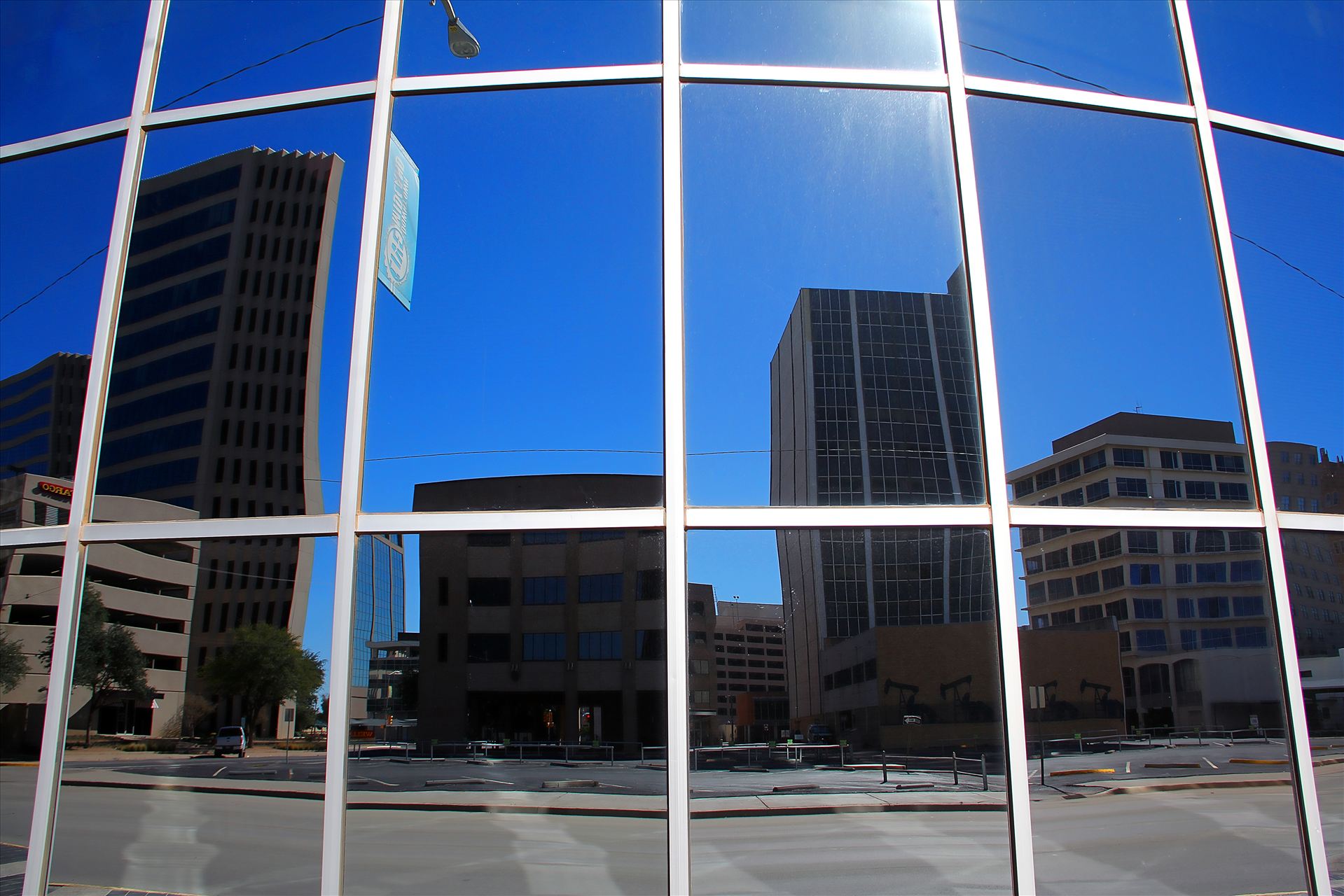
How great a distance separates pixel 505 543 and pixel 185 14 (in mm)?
4509

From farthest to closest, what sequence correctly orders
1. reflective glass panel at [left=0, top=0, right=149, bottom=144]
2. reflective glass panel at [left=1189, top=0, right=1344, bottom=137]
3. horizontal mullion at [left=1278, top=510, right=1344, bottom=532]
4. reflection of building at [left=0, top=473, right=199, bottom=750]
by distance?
reflective glass panel at [left=0, top=0, right=149, bottom=144] < reflective glass panel at [left=1189, top=0, right=1344, bottom=137] < horizontal mullion at [left=1278, top=510, right=1344, bottom=532] < reflection of building at [left=0, top=473, right=199, bottom=750]

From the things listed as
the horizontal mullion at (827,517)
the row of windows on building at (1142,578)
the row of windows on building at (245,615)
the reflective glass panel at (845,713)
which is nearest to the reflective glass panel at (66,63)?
the row of windows on building at (245,615)

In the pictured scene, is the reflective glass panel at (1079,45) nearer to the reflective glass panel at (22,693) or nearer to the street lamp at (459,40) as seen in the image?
the street lamp at (459,40)

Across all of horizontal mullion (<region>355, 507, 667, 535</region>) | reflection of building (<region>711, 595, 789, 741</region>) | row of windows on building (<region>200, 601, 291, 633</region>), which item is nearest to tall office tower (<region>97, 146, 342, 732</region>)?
row of windows on building (<region>200, 601, 291, 633</region>)

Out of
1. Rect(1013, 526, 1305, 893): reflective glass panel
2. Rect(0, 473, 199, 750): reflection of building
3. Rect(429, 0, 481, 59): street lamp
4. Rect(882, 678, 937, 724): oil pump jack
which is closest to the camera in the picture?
Rect(1013, 526, 1305, 893): reflective glass panel

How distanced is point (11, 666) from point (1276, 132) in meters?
8.66

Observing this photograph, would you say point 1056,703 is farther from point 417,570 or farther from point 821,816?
point 417,570

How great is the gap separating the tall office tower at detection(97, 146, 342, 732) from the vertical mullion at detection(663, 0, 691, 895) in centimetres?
204

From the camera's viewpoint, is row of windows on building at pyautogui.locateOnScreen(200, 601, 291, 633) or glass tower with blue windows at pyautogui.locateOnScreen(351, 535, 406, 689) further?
row of windows on building at pyautogui.locateOnScreen(200, 601, 291, 633)

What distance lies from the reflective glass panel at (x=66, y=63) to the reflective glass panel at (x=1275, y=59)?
7350 mm

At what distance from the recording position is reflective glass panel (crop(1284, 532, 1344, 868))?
467 cm

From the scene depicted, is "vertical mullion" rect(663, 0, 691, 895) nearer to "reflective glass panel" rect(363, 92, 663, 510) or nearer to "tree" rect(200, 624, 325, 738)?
"reflective glass panel" rect(363, 92, 663, 510)

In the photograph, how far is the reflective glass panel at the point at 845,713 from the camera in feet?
14.2

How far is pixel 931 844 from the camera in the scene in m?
4.36
